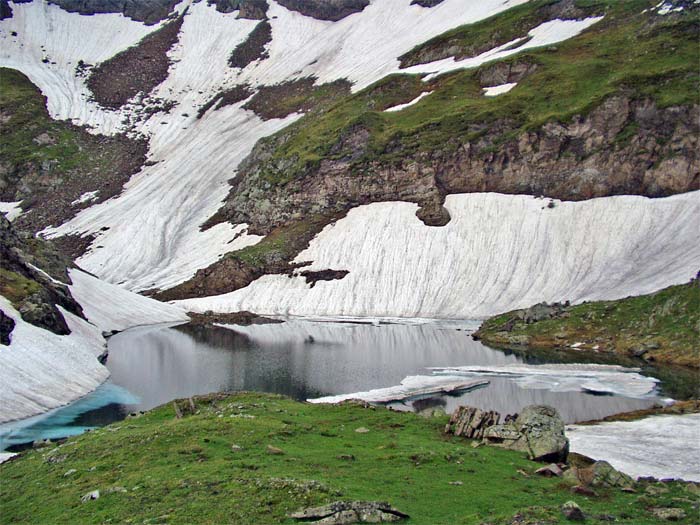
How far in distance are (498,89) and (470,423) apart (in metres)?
124

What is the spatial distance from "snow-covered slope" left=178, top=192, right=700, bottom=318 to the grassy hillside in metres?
15.6

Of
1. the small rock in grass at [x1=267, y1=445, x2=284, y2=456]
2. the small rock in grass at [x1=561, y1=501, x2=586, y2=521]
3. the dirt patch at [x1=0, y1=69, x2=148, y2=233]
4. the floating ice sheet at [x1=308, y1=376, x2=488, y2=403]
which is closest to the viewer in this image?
the small rock in grass at [x1=561, y1=501, x2=586, y2=521]

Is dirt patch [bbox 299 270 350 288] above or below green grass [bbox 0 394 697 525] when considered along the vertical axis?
below

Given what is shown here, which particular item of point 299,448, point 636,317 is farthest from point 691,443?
point 636,317

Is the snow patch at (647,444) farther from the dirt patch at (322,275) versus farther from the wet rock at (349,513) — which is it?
the dirt patch at (322,275)

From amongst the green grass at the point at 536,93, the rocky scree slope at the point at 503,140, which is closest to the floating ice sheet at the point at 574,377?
the rocky scree slope at the point at 503,140

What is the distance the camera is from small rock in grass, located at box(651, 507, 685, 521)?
65.3 ft

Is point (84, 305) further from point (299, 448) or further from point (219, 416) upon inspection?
point (299, 448)

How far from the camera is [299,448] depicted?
92.1ft

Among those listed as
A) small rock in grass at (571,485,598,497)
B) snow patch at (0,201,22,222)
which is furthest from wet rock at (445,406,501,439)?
snow patch at (0,201,22,222)

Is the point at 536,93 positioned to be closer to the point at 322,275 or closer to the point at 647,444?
the point at 322,275

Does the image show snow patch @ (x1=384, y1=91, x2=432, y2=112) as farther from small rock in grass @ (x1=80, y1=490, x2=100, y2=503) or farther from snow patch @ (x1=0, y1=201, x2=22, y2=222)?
small rock in grass @ (x1=80, y1=490, x2=100, y2=503)

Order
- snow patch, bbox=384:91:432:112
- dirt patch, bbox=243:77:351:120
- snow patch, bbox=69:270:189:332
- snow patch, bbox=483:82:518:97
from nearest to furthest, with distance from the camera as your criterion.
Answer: snow patch, bbox=69:270:189:332
snow patch, bbox=483:82:518:97
snow patch, bbox=384:91:432:112
dirt patch, bbox=243:77:351:120

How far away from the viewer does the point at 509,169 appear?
4988 inches
